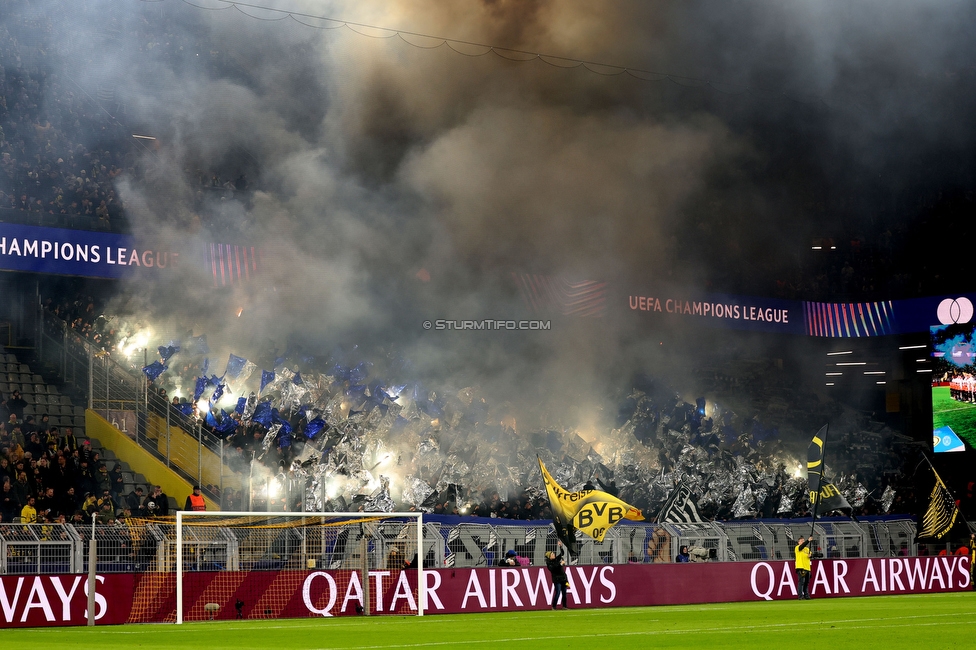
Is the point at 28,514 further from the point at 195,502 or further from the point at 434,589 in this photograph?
the point at 434,589

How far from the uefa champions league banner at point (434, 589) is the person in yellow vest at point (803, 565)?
1.97ft

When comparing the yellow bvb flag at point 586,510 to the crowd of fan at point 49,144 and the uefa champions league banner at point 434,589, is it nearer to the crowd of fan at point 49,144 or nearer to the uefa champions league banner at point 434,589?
the uefa champions league banner at point 434,589

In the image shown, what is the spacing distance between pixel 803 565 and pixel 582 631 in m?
6.56

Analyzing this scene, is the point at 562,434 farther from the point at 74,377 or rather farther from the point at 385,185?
the point at 74,377

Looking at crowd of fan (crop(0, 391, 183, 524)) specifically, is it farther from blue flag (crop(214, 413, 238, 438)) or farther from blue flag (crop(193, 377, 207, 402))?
blue flag (crop(193, 377, 207, 402))

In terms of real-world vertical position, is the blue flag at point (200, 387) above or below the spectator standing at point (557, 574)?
above

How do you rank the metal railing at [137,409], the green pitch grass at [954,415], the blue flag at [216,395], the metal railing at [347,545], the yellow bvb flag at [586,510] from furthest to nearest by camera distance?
the green pitch grass at [954,415] < the blue flag at [216,395] < the metal railing at [137,409] < the yellow bvb flag at [586,510] < the metal railing at [347,545]

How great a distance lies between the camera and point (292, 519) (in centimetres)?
1352

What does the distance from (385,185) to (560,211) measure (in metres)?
4.18

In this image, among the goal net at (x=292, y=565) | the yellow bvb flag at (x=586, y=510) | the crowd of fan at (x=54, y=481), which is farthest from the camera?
the yellow bvb flag at (x=586, y=510)

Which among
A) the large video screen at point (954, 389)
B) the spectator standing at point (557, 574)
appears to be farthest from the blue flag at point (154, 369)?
the large video screen at point (954, 389)

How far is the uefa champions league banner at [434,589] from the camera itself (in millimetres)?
11203

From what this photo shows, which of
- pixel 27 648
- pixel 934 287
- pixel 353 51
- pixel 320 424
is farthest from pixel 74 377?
pixel 934 287

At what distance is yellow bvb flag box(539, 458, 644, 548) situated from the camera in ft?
47.9
